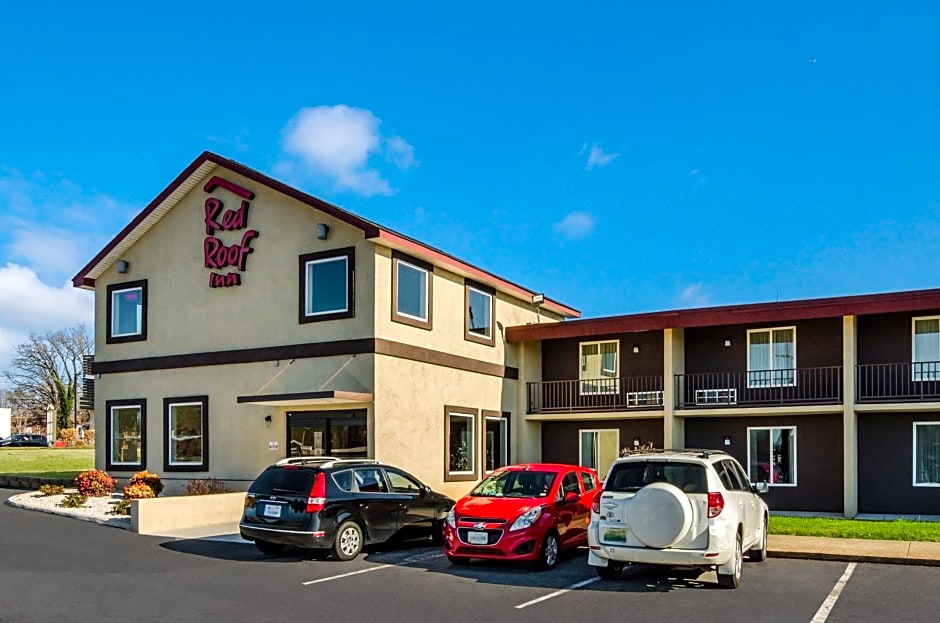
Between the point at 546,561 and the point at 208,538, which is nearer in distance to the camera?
the point at 546,561

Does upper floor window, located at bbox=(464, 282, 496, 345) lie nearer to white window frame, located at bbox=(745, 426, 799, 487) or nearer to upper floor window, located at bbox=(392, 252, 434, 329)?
upper floor window, located at bbox=(392, 252, 434, 329)

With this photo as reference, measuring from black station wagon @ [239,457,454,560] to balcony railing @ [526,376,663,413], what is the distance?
10950mm

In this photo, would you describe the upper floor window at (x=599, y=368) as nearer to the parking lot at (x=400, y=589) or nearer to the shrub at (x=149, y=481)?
the parking lot at (x=400, y=589)

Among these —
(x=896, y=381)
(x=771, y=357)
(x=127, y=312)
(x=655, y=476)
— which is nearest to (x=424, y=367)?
(x=127, y=312)

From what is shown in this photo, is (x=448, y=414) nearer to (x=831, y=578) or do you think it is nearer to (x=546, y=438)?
(x=546, y=438)

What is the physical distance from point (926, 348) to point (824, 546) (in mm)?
8726

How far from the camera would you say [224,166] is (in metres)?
22.4

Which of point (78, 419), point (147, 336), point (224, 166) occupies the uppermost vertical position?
point (224, 166)

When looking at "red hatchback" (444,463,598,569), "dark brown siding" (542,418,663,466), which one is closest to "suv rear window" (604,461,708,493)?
"red hatchback" (444,463,598,569)

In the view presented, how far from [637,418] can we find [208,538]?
12.5 m

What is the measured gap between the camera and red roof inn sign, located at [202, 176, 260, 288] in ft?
71.7

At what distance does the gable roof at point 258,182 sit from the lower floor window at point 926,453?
10660 millimetres

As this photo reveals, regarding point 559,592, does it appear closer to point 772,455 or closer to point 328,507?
point 328,507

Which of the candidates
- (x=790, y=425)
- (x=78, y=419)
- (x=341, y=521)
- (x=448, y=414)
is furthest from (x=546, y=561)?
(x=78, y=419)
